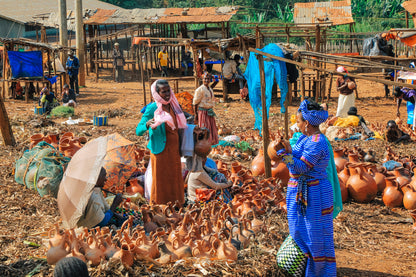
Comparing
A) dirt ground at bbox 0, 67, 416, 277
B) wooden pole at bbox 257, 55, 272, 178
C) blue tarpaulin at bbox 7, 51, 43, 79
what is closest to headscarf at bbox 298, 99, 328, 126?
dirt ground at bbox 0, 67, 416, 277

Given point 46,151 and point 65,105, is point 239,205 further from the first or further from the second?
point 65,105

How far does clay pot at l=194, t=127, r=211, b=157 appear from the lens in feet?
17.3

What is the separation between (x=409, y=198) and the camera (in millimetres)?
6012

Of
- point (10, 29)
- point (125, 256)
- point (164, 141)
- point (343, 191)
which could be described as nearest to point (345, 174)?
point (343, 191)

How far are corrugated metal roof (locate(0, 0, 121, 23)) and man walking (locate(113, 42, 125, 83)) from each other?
7.73 meters

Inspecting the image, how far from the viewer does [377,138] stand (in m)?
9.29

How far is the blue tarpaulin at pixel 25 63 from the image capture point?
1564cm

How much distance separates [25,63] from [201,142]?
12.3m

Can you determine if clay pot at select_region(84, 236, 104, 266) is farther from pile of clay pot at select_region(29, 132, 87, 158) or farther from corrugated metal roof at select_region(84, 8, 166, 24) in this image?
corrugated metal roof at select_region(84, 8, 166, 24)

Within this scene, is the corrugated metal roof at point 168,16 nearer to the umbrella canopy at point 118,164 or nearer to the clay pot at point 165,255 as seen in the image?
the umbrella canopy at point 118,164

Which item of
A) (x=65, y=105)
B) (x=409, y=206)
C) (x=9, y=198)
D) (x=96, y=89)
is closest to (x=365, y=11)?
(x=96, y=89)

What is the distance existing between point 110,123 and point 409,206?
814cm

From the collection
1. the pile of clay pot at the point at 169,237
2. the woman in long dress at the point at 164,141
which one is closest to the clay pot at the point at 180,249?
the pile of clay pot at the point at 169,237

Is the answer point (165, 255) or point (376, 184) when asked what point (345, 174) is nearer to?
point (376, 184)
